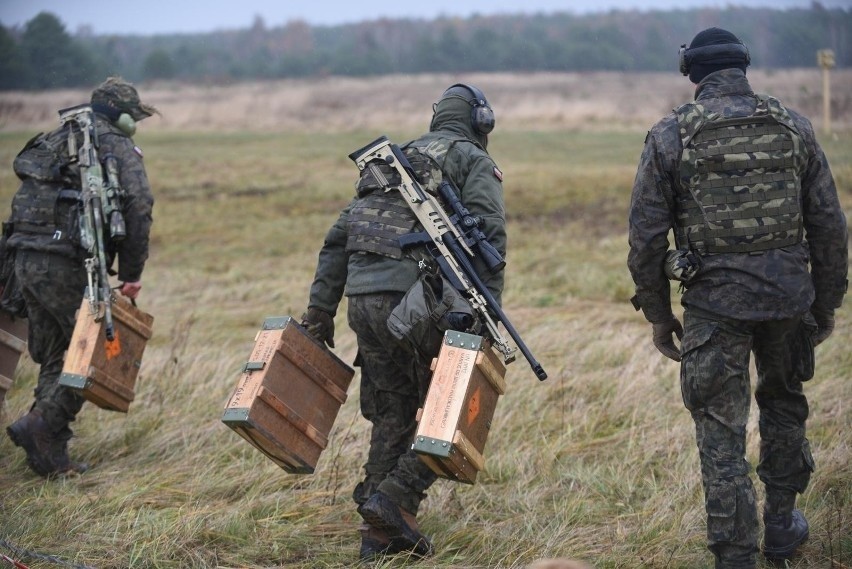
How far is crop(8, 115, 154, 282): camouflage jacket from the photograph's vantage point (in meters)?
6.04

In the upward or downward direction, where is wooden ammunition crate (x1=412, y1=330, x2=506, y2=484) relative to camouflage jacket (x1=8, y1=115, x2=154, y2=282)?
downward

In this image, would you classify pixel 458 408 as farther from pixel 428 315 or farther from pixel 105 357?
pixel 105 357

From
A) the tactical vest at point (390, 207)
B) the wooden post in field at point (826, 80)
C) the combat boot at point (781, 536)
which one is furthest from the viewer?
the wooden post in field at point (826, 80)

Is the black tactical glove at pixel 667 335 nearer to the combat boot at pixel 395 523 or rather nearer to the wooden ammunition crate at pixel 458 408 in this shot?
the wooden ammunition crate at pixel 458 408

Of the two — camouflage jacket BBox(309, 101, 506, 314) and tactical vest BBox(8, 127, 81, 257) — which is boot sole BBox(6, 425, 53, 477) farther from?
camouflage jacket BBox(309, 101, 506, 314)

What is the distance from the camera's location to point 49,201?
6035mm

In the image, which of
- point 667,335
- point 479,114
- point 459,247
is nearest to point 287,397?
point 459,247

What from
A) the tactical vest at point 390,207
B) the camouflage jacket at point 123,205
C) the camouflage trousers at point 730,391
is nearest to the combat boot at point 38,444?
the camouflage jacket at point 123,205

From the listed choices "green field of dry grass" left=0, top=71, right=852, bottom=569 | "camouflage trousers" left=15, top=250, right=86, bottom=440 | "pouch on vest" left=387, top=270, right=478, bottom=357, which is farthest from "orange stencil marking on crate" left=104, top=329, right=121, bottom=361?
"pouch on vest" left=387, top=270, right=478, bottom=357

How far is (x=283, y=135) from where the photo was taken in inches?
1211

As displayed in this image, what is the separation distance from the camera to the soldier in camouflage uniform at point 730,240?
4020 mm

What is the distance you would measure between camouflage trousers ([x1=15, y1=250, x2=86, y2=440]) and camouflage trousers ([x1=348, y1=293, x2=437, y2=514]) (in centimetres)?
202

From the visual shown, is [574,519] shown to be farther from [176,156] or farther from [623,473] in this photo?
[176,156]

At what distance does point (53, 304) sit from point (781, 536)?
4232 millimetres
